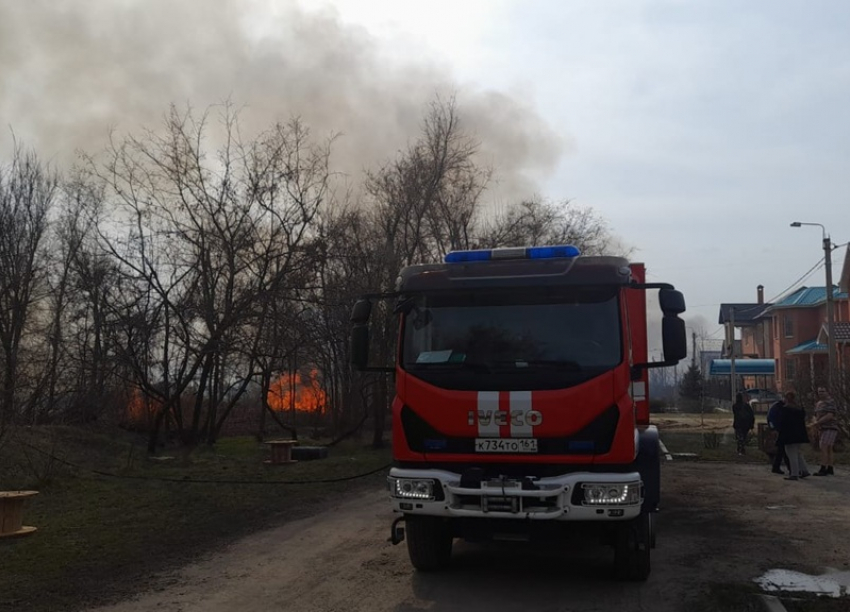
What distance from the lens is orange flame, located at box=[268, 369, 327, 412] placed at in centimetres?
2780

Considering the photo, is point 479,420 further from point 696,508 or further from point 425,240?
point 425,240

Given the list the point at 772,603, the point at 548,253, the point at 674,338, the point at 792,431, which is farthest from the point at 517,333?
the point at 792,431

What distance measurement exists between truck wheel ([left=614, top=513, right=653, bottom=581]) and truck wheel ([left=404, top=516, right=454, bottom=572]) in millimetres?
1517

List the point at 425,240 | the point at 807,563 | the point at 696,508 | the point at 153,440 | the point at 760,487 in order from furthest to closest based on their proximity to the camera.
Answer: the point at 425,240
the point at 153,440
the point at 760,487
the point at 696,508
the point at 807,563

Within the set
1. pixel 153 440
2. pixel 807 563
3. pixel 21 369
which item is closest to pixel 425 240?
pixel 153 440

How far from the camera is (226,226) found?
20.5 m

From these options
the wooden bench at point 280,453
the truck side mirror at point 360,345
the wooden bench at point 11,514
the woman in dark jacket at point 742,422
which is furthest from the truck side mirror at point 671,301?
the woman in dark jacket at point 742,422

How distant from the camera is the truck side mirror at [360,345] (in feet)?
24.0

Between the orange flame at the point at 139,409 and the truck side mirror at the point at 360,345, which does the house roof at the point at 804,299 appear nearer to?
the orange flame at the point at 139,409

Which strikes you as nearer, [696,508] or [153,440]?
[696,508]

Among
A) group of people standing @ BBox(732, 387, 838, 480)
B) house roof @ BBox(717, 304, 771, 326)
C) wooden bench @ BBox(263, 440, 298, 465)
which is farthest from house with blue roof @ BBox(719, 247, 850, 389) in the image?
wooden bench @ BBox(263, 440, 298, 465)

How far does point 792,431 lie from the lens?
14812 mm

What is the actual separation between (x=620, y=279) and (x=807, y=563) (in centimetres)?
359

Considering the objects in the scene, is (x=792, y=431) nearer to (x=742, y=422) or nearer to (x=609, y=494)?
(x=742, y=422)
